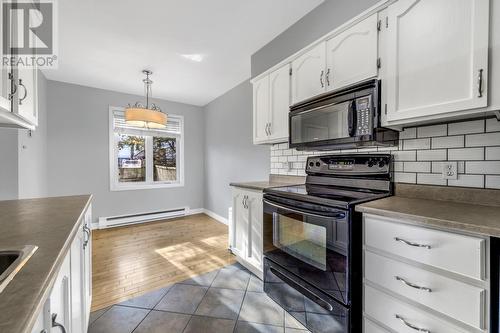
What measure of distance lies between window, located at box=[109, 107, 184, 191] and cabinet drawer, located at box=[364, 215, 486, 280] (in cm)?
430

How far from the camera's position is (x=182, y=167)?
4.90m

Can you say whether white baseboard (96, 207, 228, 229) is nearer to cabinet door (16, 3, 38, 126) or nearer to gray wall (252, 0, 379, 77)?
gray wall (252, 0, 379, 77)

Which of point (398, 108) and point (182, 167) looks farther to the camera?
point (182, 167)

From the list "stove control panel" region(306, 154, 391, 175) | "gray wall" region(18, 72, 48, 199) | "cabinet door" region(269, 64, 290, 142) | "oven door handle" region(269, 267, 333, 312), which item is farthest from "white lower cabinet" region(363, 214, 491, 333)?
"gray wall" region(18, 72, 48, 199)

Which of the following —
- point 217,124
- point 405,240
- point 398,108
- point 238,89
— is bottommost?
point 405,240

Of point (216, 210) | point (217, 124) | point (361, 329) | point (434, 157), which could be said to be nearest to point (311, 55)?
point (434, 157)

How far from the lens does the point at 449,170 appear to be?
4.47 feet

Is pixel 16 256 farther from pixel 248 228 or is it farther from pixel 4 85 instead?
pixel 248 228

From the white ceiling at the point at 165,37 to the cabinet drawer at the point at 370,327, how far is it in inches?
96.7

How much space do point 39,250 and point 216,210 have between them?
387 cm

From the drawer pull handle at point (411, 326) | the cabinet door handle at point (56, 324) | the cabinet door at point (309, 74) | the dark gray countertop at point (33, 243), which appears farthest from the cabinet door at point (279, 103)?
the cabinet door handle at point (56, 324)

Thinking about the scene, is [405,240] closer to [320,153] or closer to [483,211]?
[483,211]

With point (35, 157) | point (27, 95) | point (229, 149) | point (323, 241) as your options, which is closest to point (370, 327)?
point (323, 241)

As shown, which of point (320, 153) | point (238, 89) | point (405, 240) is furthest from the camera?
point (238, 89)
